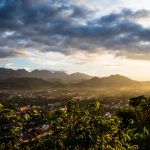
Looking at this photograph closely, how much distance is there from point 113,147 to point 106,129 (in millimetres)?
2247

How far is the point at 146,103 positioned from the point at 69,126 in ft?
152

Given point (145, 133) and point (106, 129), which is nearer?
point (106, 129)

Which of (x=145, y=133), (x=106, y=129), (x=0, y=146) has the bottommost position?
(x=145, y=133)

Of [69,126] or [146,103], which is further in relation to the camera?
[146,103]

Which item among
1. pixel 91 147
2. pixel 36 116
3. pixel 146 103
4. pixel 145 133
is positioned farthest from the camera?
pixel 146 103

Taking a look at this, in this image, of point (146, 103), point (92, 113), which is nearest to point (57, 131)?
point (92, 113)

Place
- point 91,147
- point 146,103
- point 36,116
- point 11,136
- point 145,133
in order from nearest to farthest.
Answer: point 91,147
point 11,136
point 36,116
point 145,133
point 146,103

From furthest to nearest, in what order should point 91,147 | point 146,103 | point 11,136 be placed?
point 146,103
point 11,136
point 91,147

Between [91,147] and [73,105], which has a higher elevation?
[73,105]

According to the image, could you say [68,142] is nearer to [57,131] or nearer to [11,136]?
[57,131]

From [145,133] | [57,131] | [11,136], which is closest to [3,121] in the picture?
[11,136]

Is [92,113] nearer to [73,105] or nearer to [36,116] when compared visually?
[73,105]

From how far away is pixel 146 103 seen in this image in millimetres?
71125

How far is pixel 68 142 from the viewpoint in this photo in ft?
81.1
